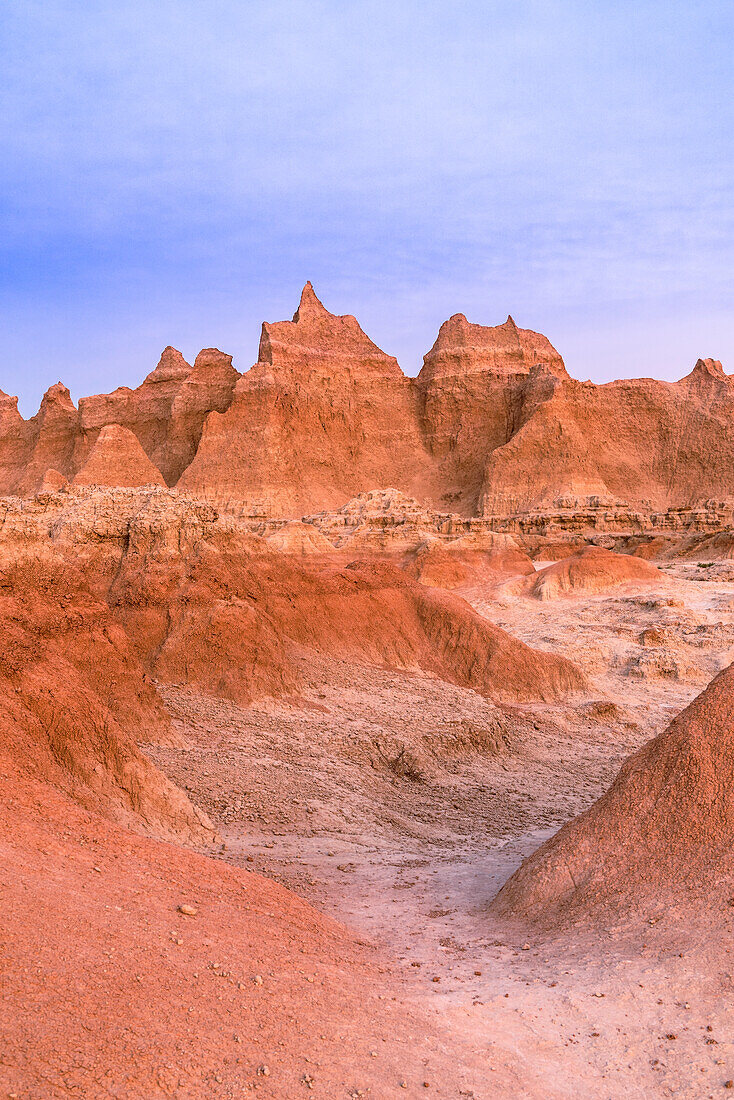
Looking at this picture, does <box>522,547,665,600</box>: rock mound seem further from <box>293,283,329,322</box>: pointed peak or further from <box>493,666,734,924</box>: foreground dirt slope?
<box>293,283,329,322</box>: pointed peak

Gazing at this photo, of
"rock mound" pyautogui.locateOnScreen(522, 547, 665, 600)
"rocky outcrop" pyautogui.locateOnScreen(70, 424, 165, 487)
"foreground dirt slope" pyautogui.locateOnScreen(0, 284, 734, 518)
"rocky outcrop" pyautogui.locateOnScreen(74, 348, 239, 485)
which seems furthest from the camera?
"rocky outcrop" pyautogui.locateOnScreen(74, 348, 239, 485)

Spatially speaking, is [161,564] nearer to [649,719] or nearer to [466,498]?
[649,719]

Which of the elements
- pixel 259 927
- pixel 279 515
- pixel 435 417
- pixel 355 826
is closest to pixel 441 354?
pixel 435 417

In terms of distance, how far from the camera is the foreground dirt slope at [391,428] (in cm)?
6272

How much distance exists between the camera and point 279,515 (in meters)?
59.8

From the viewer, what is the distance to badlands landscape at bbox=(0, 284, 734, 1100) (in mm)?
4340

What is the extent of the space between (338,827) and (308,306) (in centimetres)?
6648

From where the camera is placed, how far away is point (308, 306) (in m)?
71.9

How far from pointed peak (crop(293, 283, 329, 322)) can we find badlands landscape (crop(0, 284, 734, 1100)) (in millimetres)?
45130

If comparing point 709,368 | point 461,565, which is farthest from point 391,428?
point 461,565

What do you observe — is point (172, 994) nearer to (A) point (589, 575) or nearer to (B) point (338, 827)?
(B) point (338, 827)

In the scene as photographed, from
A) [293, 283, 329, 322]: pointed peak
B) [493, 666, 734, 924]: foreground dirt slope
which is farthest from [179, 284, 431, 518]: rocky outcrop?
[493, 666, 734, 924]: foreground dirt slope

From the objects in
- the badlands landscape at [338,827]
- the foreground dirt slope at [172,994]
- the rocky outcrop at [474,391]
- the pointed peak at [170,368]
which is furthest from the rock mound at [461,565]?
the pointed peak at [170,368]

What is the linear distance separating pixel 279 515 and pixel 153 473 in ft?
37.0
